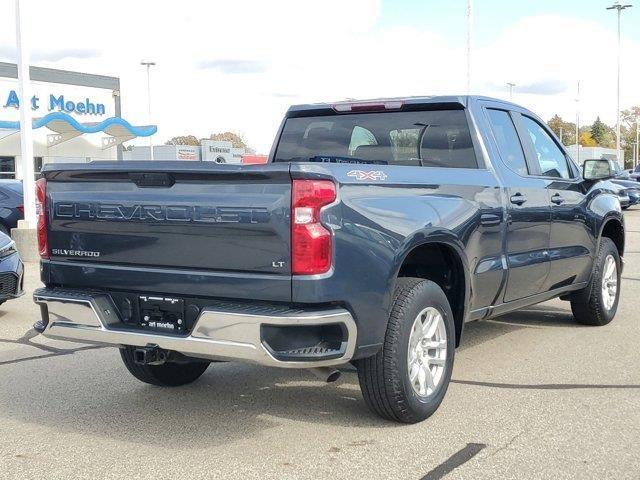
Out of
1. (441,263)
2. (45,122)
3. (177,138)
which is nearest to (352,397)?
(441,263)

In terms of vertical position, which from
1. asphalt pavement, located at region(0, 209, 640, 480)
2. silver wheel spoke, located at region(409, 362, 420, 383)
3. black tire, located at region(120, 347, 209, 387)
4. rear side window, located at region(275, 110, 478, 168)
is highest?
rear side window, located at region(275, 110, 478, 168)

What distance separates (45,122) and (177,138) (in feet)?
271

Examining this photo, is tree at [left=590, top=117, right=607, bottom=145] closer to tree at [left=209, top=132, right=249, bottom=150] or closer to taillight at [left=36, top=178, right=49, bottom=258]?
tree at [left=209, top=132, right=249, bottom=150]

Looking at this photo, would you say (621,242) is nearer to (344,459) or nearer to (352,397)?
(352,397)

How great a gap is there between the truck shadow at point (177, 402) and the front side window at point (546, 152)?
90.2 inches

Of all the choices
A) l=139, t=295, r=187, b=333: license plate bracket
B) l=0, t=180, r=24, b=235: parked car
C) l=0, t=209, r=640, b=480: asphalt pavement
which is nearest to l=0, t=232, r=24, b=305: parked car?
l=0, t=209, r=640, b=480: asphalt pavement

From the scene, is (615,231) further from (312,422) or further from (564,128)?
(564,128)

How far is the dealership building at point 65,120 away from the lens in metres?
36.1

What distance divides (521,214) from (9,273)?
5.03 metres

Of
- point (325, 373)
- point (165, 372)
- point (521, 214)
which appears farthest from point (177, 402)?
point (521, 214)

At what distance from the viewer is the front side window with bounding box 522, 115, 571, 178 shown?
646cm

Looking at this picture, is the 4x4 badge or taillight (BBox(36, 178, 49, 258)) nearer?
the 4x4 badge

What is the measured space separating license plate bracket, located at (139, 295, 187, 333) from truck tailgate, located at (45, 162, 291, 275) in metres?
0.19

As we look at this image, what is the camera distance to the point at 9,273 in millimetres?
7941
